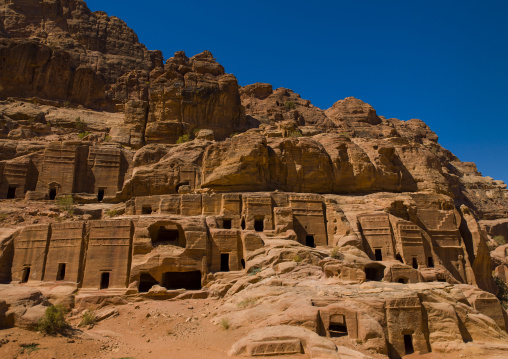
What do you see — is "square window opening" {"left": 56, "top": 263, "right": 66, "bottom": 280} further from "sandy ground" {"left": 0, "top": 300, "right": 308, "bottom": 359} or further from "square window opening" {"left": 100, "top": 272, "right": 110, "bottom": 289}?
"sandy ground" {"left": 0, "top": 300, "right": 308, "bottom": 359}

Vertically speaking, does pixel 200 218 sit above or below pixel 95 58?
below

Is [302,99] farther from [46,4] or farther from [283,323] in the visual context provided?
[283,323]

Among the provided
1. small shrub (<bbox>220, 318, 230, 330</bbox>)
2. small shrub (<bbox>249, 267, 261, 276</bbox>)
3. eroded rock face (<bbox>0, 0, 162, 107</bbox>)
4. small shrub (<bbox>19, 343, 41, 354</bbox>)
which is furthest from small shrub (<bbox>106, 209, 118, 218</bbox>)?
eroded rock face (<bbox>0, 0, 162, 107</bbox>)

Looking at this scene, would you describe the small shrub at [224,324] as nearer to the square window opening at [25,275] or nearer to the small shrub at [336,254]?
the small shrub at [336,254]

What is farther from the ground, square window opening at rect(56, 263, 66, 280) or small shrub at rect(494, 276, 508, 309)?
square window opening at rect(56, 263, 66, 280)

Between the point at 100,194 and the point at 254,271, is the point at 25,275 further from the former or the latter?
the point at 254,271

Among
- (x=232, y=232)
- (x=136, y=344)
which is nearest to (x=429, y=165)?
(x=232, y=232)

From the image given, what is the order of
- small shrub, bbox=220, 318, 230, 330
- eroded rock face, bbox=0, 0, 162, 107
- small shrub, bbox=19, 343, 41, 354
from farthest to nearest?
1. eroded rock face, bbox=0, 0, 162, 107
2. small shrub, bbox=220, 318, 230, 330
3. small shrub, bbox=19, 343, 41, 354

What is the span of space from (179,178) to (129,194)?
4552 mm

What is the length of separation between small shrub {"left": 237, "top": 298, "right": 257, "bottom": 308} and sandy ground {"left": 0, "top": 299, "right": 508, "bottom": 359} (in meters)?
1.56

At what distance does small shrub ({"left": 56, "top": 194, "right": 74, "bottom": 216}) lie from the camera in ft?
103

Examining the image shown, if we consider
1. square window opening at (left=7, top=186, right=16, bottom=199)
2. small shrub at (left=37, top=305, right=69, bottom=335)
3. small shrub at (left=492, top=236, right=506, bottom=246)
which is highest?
square window opening at (left=7, top=186, right=16, bottom=199)

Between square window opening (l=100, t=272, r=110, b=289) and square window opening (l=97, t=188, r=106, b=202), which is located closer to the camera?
square window opening (l=100, t=272, r=110, b=289)

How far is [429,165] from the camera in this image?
128 ft
